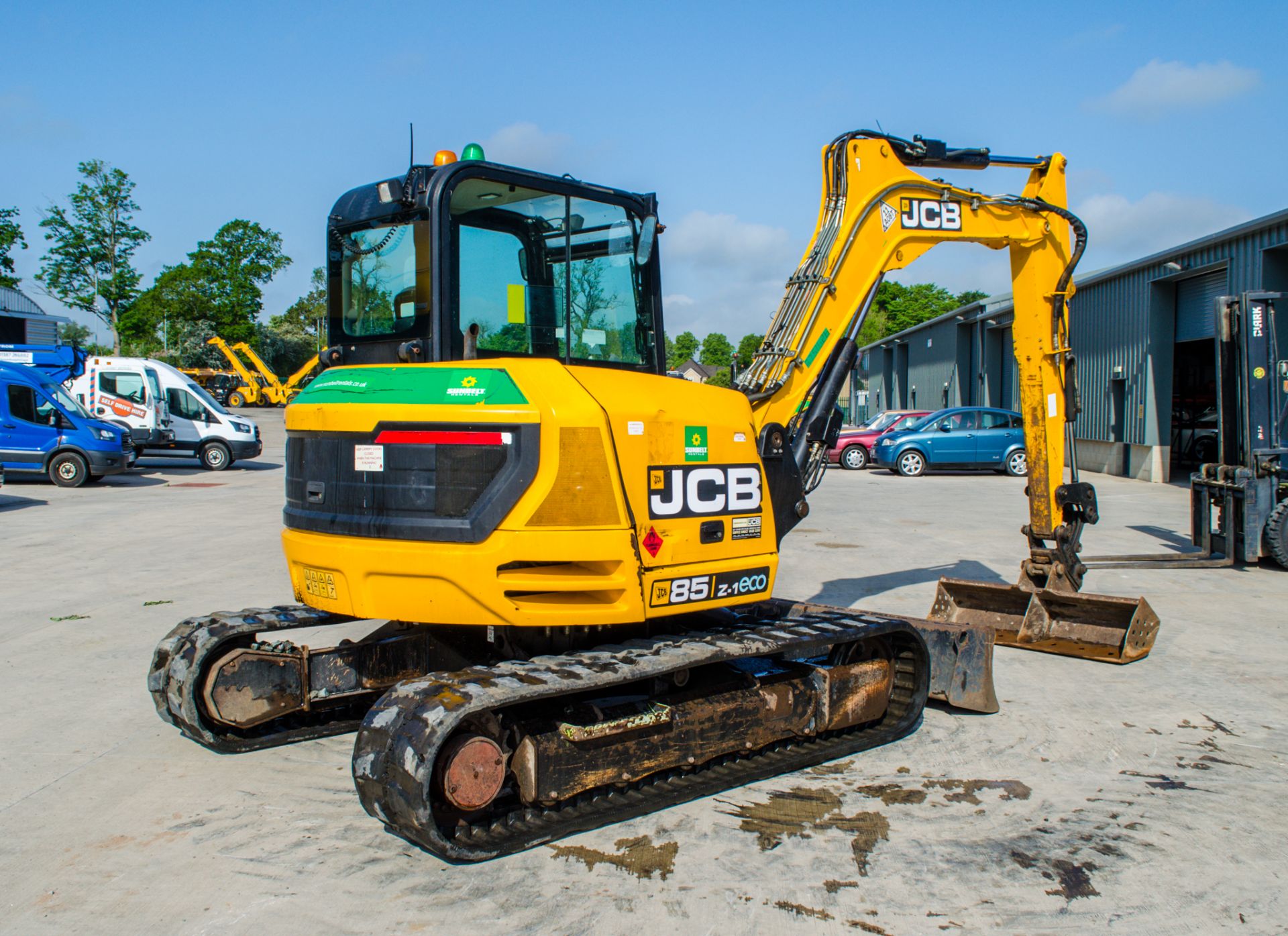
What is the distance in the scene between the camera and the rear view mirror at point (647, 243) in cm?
539

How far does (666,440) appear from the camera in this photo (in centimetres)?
494

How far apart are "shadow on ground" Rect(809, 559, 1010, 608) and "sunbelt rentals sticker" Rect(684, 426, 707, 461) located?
4504 millimetres

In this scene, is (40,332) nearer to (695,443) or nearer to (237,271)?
(237,271)

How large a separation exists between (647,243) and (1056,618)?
4.74 m

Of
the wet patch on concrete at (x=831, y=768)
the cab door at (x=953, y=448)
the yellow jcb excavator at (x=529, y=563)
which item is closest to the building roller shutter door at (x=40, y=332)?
the cab door at (x=953, y=448)

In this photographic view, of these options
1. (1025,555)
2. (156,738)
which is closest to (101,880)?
(156,738)

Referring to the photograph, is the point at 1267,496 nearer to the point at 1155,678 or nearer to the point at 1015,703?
the point at 1155,678

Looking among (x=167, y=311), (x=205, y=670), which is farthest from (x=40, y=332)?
(x=205, y=670)

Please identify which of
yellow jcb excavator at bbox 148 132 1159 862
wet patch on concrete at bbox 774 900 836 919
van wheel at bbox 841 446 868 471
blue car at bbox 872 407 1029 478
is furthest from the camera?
van wheel at bbox 841 446 868 471

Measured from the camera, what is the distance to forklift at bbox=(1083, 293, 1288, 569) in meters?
11.2

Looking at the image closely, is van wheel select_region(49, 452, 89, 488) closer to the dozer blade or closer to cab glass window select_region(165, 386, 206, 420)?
cab glass window select_region(165, 386, 206, 420)

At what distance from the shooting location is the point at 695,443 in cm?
509

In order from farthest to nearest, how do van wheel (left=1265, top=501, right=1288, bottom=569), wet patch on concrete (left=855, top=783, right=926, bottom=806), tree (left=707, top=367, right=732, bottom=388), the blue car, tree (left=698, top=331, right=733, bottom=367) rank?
1. tree (left=698, top=331, right=733, bottom=367)
2. the blue car
3. van wheel (left=1265, top=501, right=1288, bottom=569)
4. tree (left=707, top=367, right=732, bottom=388)
5. wet patch on concrete (left=855, top=783, right=926, bottom=806)

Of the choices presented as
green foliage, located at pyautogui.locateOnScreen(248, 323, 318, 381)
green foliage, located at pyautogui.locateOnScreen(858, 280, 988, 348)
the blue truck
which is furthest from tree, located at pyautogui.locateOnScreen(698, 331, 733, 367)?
the blue truck
